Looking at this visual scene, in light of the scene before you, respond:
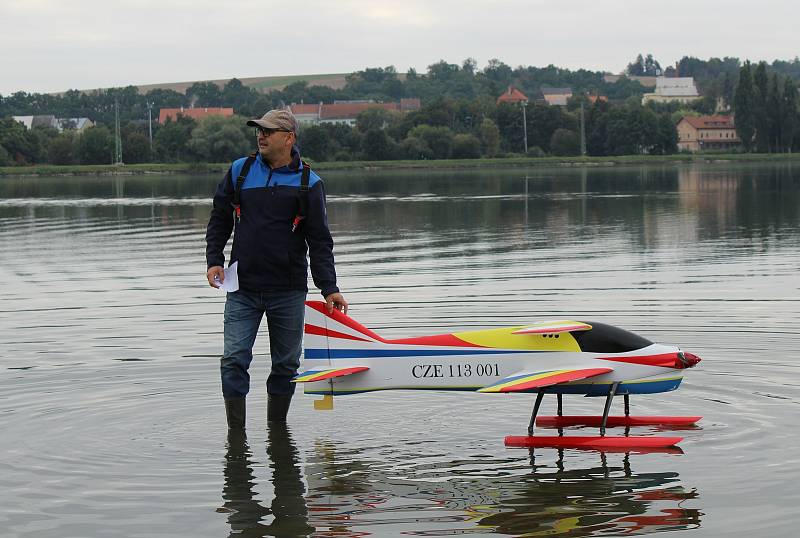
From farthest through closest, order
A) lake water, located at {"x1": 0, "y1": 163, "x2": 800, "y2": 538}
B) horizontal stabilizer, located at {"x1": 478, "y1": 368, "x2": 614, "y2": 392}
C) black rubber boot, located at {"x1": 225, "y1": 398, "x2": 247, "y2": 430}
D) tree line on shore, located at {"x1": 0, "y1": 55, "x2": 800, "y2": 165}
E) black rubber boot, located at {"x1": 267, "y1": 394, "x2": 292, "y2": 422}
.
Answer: tree line on shore, located at {"x1": 0, "y1": 55, "x2": 800, "y2": 165} → black rubber boot, located at {"x1": 267, "y1": 394, "x2": 292, "y2": 422} → black rubber boot, located at {"x1": 225, "y1": 398, "x2": 247, "y2": 430} → horizontal stabilizer, located at {"x1": 478, "y1": 368, "x2": 614, "y2": 392} → lake water, located at {"x1": 0, "y1": 163, "x2": 800, "y2": 538}

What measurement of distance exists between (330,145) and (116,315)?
127 meters

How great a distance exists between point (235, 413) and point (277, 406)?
0.41 m

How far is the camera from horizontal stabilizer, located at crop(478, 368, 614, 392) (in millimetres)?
8609

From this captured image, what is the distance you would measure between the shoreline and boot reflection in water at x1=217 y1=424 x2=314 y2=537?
11472 cm

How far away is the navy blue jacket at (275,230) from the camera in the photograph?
894cm

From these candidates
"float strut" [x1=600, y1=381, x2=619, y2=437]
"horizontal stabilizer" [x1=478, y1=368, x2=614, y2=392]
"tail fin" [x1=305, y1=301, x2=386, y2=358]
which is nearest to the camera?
"horizontal stabilizer" [x1=478, y1=368, x2=614, y2=392]

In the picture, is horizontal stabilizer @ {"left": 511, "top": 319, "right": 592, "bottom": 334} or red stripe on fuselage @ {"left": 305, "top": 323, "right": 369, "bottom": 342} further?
red stripe on fuselage @ {"left": 305, "top": 323, "right": 369, "bottom": 342}

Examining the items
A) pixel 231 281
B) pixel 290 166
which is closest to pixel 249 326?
pixel 231 281

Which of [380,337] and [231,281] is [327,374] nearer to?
[380,337]

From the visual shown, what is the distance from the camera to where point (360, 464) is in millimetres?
8500

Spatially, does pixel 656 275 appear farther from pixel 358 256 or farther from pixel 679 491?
pixel 679 491

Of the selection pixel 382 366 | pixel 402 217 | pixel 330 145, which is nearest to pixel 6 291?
pixel 382 366

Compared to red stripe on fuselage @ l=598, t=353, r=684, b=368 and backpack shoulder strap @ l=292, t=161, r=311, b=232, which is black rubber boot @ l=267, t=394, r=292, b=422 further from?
red stripe on fuselage @ l=598, t=353, r=684, b=368

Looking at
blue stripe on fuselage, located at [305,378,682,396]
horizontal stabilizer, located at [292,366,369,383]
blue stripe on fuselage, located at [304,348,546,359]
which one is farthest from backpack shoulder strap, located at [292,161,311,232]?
blue stripe on fuselage, located at [305,378,682,396]
